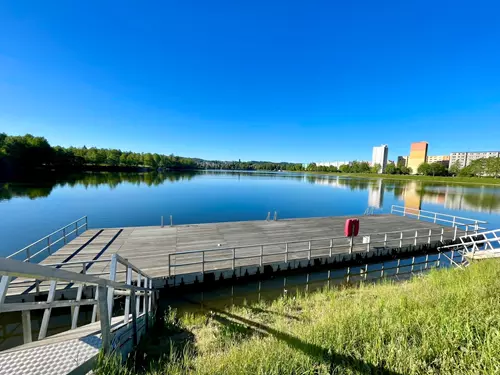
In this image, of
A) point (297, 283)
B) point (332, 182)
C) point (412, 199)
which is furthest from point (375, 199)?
point (332, 182)

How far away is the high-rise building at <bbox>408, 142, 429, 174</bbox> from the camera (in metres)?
140

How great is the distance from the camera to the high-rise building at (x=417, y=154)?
460 feet

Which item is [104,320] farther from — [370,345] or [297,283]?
[297,283]

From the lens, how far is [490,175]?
83938 millimetres

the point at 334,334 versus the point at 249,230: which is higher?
the point at 334,334

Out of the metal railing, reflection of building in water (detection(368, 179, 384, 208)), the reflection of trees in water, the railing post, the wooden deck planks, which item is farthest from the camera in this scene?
the reflection of trees in water

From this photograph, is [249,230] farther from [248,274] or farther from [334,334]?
[334,334]

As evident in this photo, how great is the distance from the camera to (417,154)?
144750 mm

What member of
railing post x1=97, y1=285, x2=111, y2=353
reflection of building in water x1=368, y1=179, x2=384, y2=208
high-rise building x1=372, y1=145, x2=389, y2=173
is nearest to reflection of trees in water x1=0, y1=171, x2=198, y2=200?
railing post x1=97, y1=285, x2=111, y2=353

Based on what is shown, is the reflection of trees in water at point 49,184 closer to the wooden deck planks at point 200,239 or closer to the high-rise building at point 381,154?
the wooden deck planks at point 200,239

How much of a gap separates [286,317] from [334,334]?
2.63 metres

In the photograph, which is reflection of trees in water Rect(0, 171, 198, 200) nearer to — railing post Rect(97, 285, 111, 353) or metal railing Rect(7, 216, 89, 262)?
metal railing Rect(7, 216, 89, 262)

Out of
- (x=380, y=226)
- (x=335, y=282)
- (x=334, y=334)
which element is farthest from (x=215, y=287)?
(x=380, y=226)

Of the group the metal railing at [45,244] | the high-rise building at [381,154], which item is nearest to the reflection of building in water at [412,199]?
the metal railing at [45,244]
